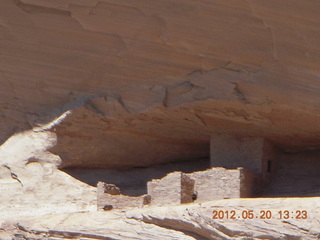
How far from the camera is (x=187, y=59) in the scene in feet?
28.0

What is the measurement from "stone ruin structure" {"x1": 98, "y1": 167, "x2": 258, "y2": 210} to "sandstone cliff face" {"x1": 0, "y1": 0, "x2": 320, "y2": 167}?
698mm

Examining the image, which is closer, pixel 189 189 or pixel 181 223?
pixel 181 223

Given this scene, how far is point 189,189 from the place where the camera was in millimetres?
8719

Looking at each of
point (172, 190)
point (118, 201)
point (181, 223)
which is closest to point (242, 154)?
point (172, 190)

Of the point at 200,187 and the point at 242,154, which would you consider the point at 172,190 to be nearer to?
the point at 200,187

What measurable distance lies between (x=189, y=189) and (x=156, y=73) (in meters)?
1.24

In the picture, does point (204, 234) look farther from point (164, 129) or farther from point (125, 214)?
point (164, 129)

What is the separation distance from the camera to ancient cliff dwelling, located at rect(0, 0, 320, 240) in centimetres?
793

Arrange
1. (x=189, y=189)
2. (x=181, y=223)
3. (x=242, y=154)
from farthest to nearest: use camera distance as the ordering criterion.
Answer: (x=242, y=154) < (x=189, y=189) < (x=181, y=223)

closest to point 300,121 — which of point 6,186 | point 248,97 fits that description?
point 248,97
